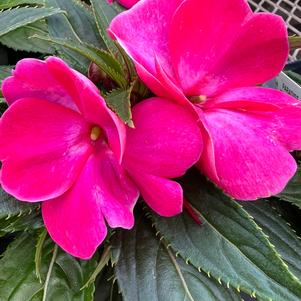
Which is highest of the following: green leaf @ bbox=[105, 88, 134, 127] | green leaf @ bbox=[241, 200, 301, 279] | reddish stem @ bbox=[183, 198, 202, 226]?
green leaf @ bbox=[105, 88, 134, 127]

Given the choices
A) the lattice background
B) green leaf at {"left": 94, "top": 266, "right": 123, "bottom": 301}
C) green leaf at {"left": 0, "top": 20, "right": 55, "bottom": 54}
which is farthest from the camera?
the lattice background

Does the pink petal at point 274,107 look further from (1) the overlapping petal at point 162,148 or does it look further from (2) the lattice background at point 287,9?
(2) the lattice background at point 287,9

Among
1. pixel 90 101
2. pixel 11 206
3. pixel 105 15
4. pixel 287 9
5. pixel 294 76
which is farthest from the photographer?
pixel 287 9

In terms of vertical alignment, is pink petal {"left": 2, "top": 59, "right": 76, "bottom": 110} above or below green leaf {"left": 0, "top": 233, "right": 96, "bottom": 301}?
above

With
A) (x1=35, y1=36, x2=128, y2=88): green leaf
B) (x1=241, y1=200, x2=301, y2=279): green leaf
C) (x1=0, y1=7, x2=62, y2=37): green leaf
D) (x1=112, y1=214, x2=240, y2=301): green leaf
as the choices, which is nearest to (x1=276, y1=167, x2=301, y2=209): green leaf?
(x1=241, y1=200, x2=301, y2=279): green leaf

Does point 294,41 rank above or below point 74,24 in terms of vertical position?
above

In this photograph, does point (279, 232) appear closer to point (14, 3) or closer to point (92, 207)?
point (92, 207)

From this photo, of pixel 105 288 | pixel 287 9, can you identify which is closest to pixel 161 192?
pixel 105 288

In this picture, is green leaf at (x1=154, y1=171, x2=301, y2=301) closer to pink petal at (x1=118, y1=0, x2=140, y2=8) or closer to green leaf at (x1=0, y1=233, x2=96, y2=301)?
green leaf at (x1=0, y1=233, x2=96, y2=301)
